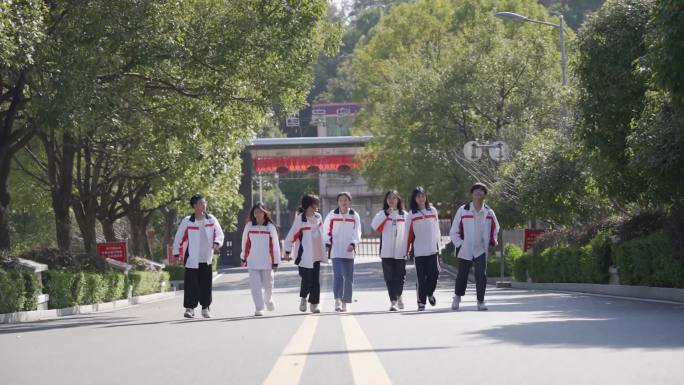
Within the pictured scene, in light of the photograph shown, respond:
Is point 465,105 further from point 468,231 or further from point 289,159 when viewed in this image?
point 468,231

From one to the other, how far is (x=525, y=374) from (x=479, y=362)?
3.02ft

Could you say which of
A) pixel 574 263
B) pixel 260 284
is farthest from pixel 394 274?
pixel 574 263

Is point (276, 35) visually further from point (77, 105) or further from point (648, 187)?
point (648, 187)

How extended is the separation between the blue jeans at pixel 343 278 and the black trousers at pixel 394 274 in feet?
1.81

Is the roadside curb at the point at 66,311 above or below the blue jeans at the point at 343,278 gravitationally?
below

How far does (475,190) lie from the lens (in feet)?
57.8

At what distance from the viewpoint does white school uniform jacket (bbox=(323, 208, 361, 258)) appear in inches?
752

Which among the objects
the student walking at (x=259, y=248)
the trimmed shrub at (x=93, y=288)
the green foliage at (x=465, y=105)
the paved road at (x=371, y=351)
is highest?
the green foliage at (x=465, y=105)

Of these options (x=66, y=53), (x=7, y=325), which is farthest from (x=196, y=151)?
(x=7, y=325)

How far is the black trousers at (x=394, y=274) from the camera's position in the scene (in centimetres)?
1914

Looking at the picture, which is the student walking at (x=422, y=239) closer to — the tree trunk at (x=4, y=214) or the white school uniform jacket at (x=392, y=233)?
the white school uniform jacket at (x=392, y=233)

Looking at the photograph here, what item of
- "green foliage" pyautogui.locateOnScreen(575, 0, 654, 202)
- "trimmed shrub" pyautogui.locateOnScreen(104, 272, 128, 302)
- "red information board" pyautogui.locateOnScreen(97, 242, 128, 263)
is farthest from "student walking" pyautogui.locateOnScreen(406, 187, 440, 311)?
"red information board" pyautogui.locateOnScreen(97, 242, 128, 263)

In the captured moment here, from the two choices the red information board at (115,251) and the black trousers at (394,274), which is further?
the red information board at (115,251)

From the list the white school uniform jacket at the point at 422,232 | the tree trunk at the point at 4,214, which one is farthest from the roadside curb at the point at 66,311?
the white school uniform jacket at the point at 422,232
